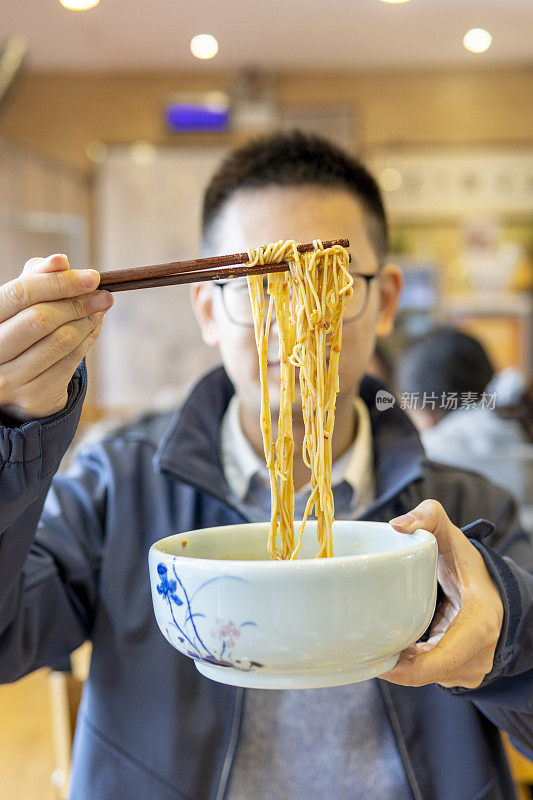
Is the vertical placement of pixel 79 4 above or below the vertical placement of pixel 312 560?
above

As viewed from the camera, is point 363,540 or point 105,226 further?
point 105,226

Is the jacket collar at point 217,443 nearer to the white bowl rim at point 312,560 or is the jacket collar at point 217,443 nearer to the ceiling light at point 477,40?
the white bowl rim at point 312,560

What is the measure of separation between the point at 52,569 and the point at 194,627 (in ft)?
1.28

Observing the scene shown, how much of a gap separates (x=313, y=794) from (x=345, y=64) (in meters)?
0.83

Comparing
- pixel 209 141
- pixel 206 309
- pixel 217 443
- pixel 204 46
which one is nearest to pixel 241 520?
pixel 217 443

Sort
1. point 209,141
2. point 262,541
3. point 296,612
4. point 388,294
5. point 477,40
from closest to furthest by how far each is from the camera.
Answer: point 296,612
point 262,541
point 477,40
point 388,294
point 209,141

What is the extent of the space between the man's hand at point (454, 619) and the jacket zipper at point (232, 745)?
256 mm

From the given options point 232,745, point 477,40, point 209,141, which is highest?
point 209,141

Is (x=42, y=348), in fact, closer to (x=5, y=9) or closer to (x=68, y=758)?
(x=5, y=9)

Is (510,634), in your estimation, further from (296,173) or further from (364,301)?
(296,173)

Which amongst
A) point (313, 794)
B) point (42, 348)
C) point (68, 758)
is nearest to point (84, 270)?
point (42, 348)

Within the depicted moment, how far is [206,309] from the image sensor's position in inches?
31.8

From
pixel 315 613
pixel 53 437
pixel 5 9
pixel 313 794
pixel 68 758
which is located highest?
pixel 5 9

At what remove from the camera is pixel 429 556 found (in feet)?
1.84
